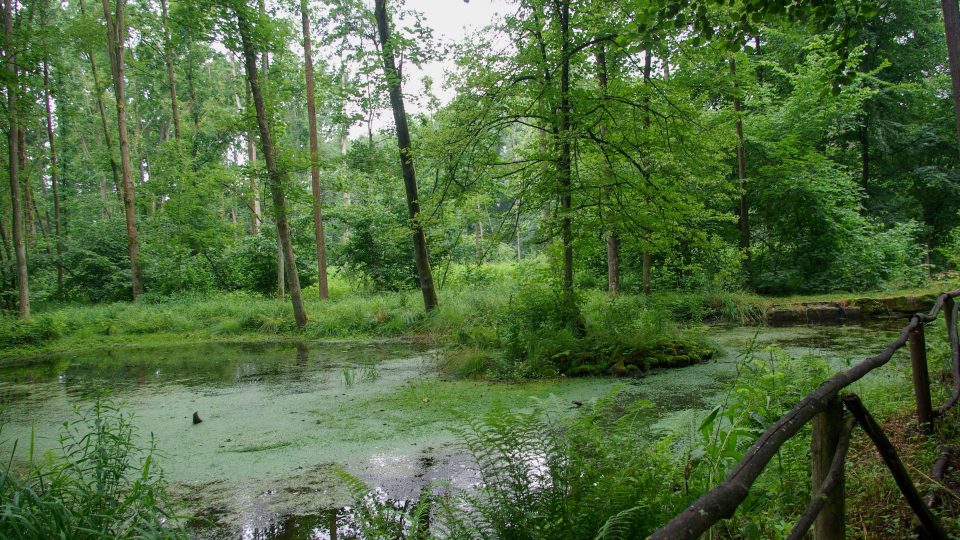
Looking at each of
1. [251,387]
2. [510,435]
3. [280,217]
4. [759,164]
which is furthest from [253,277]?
[510,435]

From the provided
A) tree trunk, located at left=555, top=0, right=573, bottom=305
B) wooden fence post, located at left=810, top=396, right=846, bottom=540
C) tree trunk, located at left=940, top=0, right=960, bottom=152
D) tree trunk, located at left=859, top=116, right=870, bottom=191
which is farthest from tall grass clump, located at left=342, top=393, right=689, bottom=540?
tree trunk, located at left=859, top=116, right=870, bottom=191

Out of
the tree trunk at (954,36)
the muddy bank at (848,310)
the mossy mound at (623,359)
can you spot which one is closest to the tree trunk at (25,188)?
the mossy mound at (623,359)

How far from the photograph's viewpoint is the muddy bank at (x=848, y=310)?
30.2ft

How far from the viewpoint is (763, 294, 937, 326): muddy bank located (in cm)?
921

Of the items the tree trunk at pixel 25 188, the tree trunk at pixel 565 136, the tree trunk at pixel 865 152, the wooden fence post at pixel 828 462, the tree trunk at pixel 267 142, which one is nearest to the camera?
the wooden fence post at pixel 828 462

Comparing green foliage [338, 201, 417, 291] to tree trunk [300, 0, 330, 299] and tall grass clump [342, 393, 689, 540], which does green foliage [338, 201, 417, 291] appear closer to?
tree trunk [300, 0, 330, 299]

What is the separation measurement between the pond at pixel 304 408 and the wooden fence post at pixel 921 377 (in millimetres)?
899

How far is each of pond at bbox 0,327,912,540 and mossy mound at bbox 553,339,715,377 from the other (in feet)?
0.88

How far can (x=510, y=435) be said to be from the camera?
2.80 meters

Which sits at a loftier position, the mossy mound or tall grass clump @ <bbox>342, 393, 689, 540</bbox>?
tall grass clump @ <bbox>342, 393, 689, 540</bbox>

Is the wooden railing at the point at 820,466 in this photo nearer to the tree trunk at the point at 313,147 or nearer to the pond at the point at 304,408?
the pond at the point at 304,408

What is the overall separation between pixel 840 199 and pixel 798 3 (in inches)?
471

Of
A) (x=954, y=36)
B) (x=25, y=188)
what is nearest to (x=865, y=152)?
(x=954, y=36)

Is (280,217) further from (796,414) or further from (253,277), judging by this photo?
(796,414)
